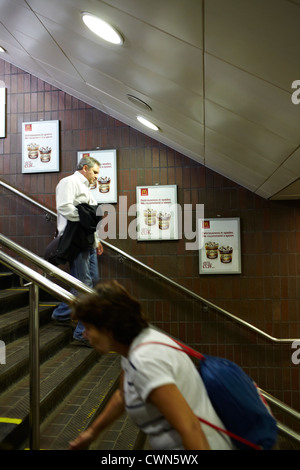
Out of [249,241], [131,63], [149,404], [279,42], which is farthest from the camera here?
[249,241]

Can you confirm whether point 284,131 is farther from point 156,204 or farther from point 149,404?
point 156,204

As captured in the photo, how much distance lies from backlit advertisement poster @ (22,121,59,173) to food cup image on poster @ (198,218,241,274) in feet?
6.88

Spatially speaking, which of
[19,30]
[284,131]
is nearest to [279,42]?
[284,131]

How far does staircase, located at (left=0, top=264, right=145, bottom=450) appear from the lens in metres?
1.81

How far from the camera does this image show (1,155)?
443 centimetres

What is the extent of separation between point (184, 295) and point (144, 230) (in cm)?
94

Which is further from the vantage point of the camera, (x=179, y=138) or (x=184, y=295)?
(x=184, y=295)

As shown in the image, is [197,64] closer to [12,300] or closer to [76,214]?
[76,214]

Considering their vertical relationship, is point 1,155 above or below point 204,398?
above

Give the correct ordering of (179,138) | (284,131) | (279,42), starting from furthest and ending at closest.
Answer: (179,138)
(284,131)
(279,42)

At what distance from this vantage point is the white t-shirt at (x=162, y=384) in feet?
3.17
